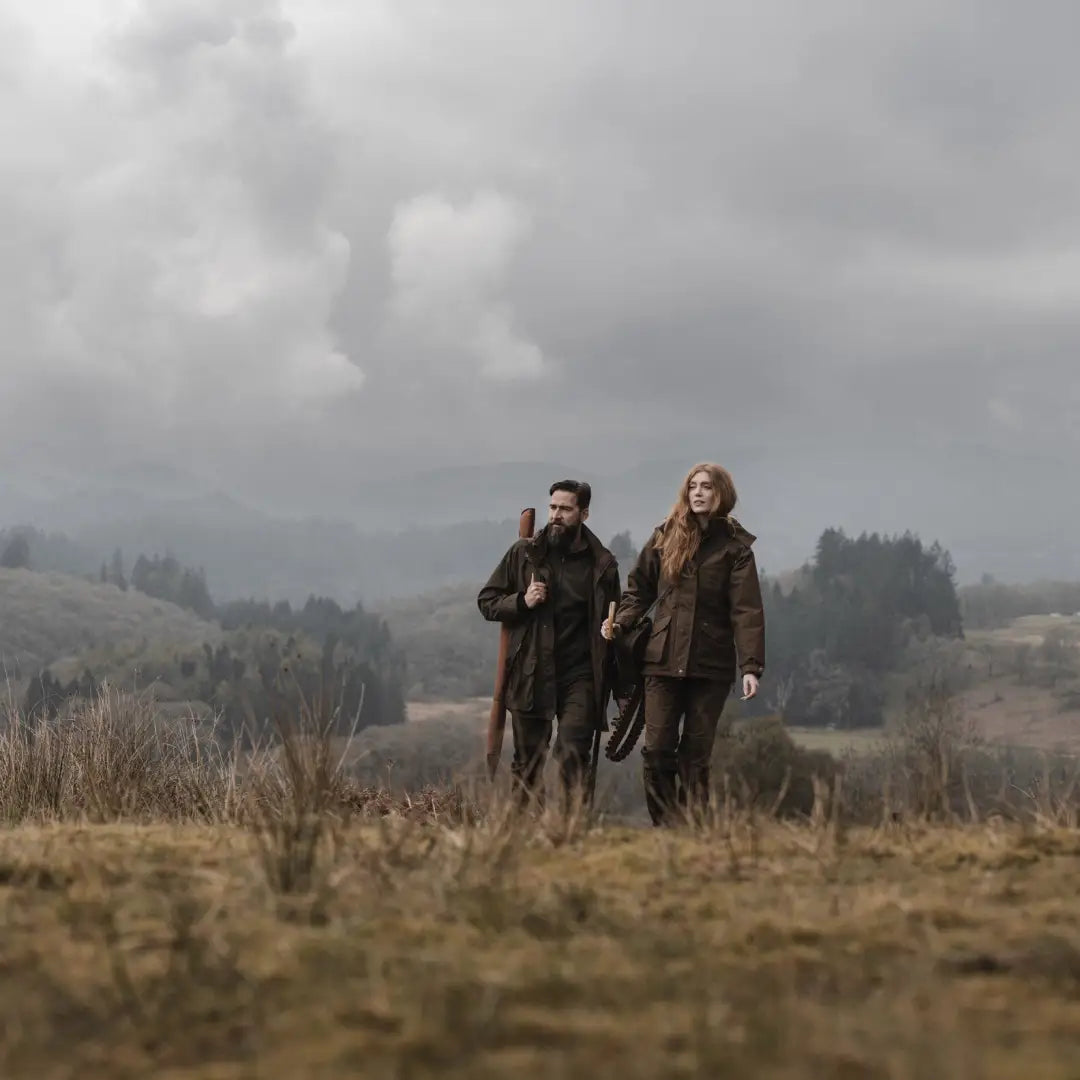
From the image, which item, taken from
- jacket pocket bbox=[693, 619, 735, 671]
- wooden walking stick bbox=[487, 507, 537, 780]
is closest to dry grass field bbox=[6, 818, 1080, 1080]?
jacket pocket bbox=[693, 619, 735, 671]

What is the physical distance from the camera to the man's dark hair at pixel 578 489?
7.90 m

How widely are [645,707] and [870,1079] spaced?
5275 millimetres

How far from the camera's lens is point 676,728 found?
7453 millimetres

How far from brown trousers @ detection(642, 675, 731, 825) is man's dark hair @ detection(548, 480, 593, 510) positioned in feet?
3.70

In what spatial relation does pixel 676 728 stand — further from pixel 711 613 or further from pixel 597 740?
pixel 711 613

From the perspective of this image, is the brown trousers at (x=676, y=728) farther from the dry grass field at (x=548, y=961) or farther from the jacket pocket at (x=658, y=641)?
the dry grass field at (x=548, y=961)

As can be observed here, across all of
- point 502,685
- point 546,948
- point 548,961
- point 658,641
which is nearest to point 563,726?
point 502,685

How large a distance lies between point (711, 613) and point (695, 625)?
0.13m

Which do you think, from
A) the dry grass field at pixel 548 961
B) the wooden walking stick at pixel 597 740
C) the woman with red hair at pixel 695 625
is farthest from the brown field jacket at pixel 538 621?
the dry grass field at pixel 548 961

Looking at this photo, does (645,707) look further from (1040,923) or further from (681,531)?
(1040,923)

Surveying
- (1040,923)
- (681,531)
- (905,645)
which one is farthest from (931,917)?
(905,645)

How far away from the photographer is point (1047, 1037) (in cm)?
267

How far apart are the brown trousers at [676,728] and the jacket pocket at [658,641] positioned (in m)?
0.10

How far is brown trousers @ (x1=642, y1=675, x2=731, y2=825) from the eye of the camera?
7.38 metres
